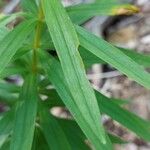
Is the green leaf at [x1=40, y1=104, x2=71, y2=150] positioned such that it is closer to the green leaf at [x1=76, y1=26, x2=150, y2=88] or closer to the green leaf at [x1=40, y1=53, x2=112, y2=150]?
the green leaf at [x1=40, y1=53, x2=112, y2=150]

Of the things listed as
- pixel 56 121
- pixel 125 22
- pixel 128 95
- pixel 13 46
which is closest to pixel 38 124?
pixel 56 121

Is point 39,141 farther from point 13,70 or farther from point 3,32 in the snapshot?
point 3,32

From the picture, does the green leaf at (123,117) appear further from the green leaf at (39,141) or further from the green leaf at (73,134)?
the green leaf at (39,141)

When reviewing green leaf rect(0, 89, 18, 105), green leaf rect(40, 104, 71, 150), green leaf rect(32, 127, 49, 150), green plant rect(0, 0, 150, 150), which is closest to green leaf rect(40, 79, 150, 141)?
green plant rect(0, 0, 150, 150)

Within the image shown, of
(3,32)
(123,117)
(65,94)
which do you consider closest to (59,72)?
(65,94)

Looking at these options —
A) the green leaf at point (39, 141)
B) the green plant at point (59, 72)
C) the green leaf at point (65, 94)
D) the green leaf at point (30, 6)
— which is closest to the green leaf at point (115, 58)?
the green plant at point (59, 72)

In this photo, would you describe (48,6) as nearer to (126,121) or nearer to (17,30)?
(17,30)

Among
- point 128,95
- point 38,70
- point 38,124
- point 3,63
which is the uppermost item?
point 3,63
